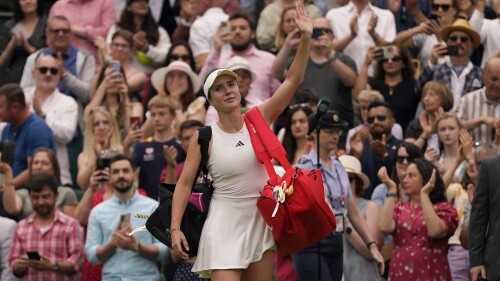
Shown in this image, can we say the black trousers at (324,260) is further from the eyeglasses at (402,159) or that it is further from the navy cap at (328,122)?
the eyeglasses at (402,159)

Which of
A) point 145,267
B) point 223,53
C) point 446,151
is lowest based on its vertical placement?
point 145,267

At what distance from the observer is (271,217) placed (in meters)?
11.2

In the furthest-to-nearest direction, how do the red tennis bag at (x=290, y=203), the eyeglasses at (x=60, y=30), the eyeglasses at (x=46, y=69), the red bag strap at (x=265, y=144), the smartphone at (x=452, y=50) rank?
the eyeglasses at (x=60, y=30), the eyeglasses at (x=46, y=69), the smartphone at (x=452, y=50), the red bag strap at (x=265, y=144), the red tennis bag at (x=290, y=203)

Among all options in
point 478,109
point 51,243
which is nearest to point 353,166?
point 478,109

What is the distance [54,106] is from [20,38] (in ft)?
6.98

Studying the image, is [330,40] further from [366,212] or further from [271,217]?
[271,217]

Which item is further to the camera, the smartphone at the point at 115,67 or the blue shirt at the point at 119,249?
the smartphone at the point at 115,67

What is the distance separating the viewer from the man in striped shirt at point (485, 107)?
52.9 feet

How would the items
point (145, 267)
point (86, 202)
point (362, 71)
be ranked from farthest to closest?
point (362, 71), point (86, 202), point (145, 267)

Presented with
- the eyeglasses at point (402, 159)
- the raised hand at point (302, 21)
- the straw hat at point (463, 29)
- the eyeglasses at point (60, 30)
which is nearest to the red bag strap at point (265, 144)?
the raised hand at point (302, 21)

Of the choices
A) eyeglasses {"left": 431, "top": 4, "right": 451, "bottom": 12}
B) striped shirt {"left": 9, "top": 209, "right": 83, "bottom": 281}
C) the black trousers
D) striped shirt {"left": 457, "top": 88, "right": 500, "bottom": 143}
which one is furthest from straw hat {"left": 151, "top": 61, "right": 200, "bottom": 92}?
the black trousers

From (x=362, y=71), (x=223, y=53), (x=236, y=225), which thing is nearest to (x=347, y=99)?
(x=362, y=71)

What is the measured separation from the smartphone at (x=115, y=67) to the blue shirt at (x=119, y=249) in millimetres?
3104

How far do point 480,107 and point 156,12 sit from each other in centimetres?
569
